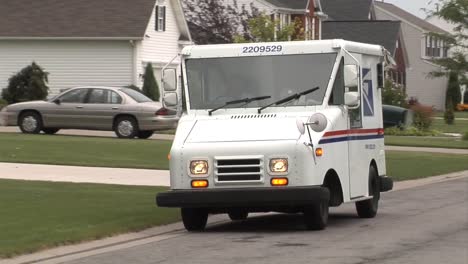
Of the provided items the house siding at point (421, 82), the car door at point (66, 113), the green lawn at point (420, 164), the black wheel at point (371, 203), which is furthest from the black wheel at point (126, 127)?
the house siding at point (421, 82)

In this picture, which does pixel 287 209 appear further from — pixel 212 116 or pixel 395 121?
pixel 395 121

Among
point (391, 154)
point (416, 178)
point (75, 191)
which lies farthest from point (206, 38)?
point (75, 191)

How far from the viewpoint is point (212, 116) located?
15.4m

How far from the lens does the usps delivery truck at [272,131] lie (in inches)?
564

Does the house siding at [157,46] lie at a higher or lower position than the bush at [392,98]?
higher

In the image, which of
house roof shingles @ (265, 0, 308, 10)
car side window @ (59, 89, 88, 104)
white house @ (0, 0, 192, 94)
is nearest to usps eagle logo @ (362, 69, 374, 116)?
car side window @ (59, 89, 88, 104)

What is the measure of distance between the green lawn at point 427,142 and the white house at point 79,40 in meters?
12.8

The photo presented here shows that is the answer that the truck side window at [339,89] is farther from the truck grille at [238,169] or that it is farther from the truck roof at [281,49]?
the truck grille at [238,169]

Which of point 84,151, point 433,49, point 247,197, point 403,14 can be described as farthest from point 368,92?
point 403,14

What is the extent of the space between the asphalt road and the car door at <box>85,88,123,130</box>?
16.0 metres

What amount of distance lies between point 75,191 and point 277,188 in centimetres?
546

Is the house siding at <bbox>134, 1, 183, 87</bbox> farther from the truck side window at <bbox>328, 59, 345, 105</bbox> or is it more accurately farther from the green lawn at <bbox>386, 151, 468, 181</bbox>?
the truck side window at <bbox>328, 59, 345, 105</bbox>

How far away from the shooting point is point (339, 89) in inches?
616

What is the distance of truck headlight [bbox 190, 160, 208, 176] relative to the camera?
47.5 feet
